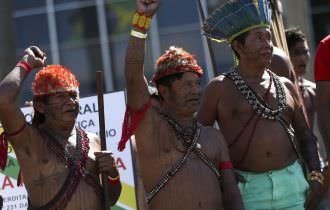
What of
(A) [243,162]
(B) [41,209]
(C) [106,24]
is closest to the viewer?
(B) [41,209]

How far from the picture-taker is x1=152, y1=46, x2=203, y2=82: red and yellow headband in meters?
6.02

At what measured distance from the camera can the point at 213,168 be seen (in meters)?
6.04

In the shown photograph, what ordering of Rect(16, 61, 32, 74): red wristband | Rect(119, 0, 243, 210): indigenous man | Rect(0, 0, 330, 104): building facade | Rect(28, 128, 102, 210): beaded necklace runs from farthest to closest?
Rect(0, 0, 330, 104): building facade
Rect(16, 61, 32, 74): red wristband
Rect(28, 128, 102, 210): beaded necklace
Rect(119, 0, 243, 210): indigenous man

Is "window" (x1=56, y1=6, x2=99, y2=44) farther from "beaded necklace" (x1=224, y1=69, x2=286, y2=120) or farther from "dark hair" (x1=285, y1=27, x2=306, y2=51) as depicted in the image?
"beaded necklace" (x1=224, y1=69, x2=286, y2=120)

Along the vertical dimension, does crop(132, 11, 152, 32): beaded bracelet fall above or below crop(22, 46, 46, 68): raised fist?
above

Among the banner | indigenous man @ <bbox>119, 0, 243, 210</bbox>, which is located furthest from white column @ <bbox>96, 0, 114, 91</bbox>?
indigenous man @ <bbox>119, 0, 243, 210</bbox>

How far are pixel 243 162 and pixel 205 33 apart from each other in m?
0.87

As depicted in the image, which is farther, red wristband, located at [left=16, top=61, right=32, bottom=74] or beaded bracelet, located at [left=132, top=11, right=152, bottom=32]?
red wristband, located at [left=16, top=61, right=32, bottom=74]

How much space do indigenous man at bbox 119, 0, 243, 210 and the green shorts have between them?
0.25 m

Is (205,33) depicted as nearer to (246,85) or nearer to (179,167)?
(246,85)

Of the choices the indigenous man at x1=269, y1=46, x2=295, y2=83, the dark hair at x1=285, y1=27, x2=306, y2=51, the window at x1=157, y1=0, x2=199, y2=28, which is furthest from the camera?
the window at x1=157, y1=0, x2=199, y2=28

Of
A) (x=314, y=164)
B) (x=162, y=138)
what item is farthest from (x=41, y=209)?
(x=314, y=164)

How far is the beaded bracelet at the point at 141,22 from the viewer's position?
5730 mm

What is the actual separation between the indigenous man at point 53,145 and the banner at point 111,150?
185 cm
